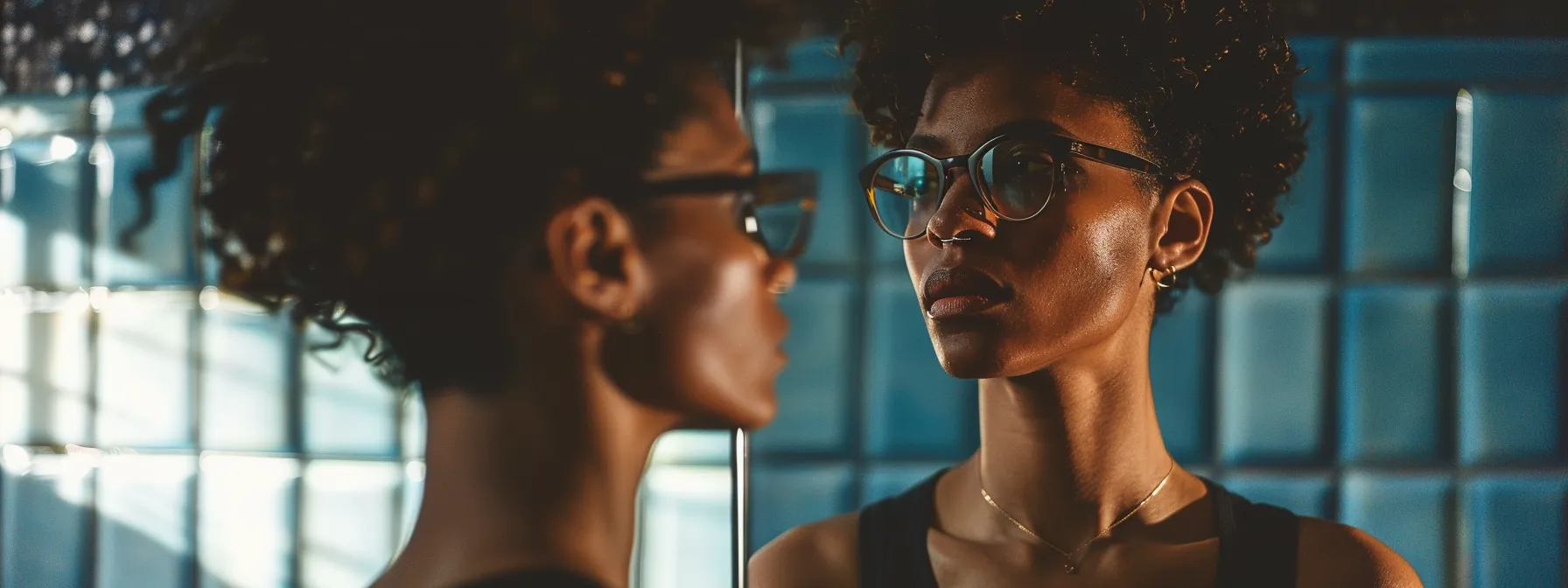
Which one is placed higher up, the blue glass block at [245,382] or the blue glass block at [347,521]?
the blue glass block at [245,382]

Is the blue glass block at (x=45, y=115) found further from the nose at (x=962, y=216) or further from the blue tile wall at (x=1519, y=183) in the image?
the blue tile wall at (x=1519, y=183)

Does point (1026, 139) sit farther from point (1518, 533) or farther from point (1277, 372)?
point (1518, 533)

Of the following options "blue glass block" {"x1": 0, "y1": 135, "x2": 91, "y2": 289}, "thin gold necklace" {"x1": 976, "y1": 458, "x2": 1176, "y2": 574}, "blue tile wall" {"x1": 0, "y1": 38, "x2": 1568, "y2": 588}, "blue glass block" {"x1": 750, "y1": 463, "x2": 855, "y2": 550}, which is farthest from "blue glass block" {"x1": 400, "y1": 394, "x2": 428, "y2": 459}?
"thin gold necklace" {"x1": 976, "y1": 458, "x2": 1176, "y2": 574}

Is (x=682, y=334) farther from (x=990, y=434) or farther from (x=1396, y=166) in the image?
(x=1396, y=166)

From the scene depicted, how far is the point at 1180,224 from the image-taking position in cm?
106

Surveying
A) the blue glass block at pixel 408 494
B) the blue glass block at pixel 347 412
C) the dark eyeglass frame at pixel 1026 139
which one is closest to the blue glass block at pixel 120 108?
the blue glass block at pixel 347 412

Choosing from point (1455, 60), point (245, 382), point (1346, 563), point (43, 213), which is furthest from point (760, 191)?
point (43, 213)

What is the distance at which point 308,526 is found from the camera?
1908 millimetres

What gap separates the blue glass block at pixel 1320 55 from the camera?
1594mm

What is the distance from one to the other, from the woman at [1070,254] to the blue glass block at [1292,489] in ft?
1.79

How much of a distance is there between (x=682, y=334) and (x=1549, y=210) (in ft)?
5.12

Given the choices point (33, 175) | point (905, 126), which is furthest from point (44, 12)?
point (905, 126)

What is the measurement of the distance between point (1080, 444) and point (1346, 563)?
0.31m

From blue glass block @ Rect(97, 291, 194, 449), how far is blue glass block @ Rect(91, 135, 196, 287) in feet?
0.15
